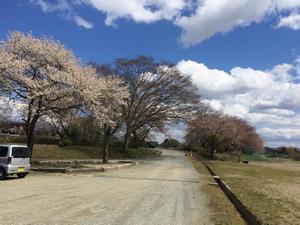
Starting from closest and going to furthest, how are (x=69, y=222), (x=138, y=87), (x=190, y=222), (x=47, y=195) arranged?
(x=69, y=222)
(x=190, y=222)
(x=47, y=195)
(x=138, y=87)

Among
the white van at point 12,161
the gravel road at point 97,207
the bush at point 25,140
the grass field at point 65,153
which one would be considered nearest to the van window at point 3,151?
the white van at point 12,161

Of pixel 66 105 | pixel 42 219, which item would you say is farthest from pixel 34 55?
pixel 42 219

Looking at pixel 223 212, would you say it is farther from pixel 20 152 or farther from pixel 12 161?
pixel 20 152

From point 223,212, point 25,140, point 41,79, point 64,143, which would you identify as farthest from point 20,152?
point 64,143

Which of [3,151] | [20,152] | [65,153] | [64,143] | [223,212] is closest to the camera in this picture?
[223,212]

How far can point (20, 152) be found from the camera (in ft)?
63.1

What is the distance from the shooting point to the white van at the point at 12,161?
18.4 m

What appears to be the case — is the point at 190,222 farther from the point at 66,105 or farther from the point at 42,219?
the point at 66,105

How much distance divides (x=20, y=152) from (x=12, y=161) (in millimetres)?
799

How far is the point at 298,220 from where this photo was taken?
31.6ft

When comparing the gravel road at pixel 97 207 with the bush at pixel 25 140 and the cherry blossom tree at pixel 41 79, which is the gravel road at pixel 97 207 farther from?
the bush at pixel 25 140

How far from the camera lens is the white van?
60.3 ft

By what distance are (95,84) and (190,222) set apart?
18618mm

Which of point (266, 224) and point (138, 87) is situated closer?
point (266, 224)
